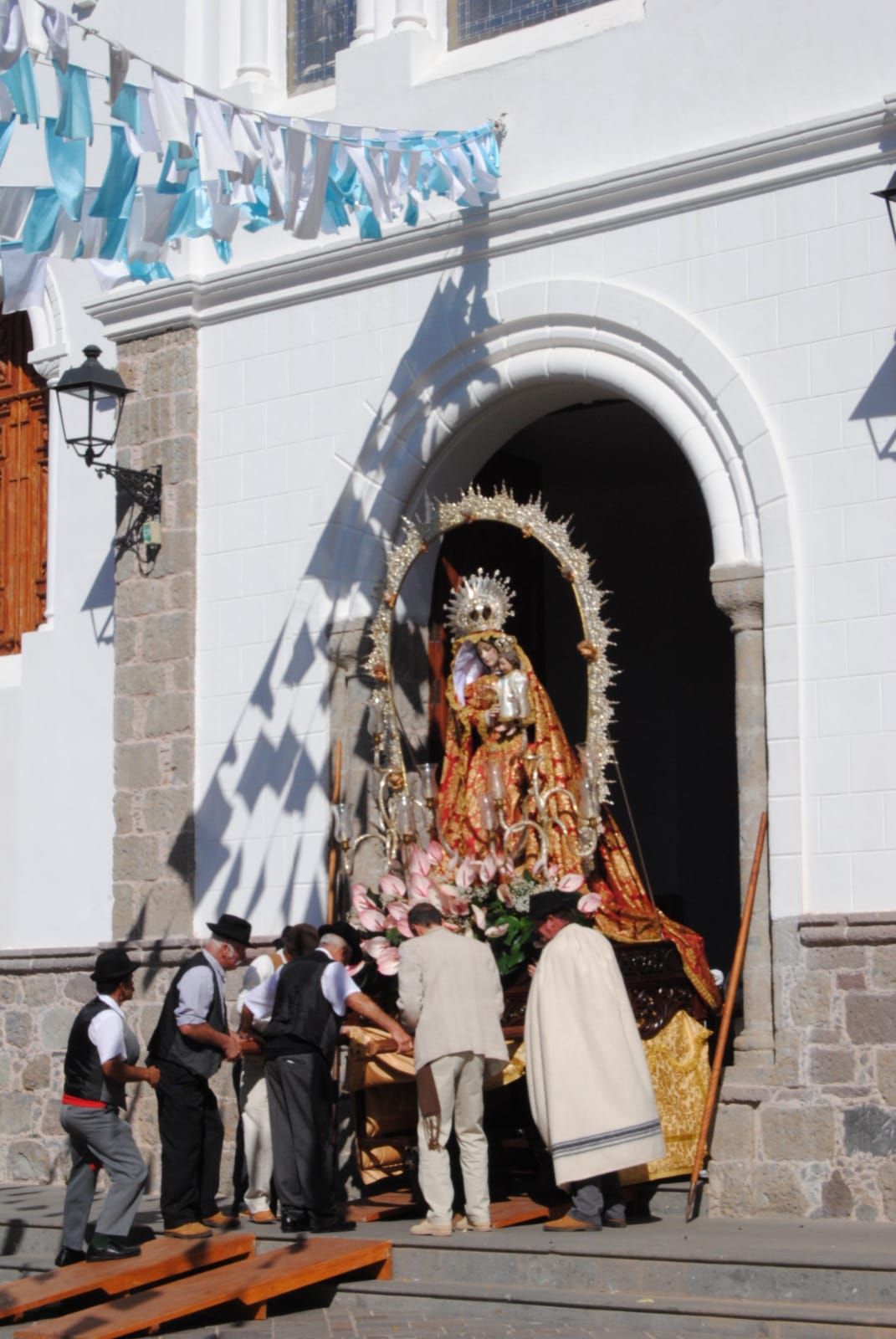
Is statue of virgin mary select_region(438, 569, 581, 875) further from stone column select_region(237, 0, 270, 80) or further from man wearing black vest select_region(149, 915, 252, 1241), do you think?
stone column select_region(237, 0, 270, 80)

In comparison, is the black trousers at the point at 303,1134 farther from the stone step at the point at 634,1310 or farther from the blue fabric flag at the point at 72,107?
the blue fabric flag at the point at 72,107

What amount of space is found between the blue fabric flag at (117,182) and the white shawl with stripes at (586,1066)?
378 centimetres

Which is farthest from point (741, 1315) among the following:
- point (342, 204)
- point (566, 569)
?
point (342, 204)

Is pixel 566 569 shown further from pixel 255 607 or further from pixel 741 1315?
pixel 741 1315

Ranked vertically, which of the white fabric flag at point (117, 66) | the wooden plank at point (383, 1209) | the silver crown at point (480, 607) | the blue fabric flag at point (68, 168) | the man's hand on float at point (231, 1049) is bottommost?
the wooden plank at point (383, 1209)

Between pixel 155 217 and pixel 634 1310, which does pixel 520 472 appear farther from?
pixel 634 1310

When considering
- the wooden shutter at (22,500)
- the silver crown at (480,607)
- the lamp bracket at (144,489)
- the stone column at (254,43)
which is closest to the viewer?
the silver crown at (480,607)

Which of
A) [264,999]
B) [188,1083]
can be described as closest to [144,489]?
[264,999]

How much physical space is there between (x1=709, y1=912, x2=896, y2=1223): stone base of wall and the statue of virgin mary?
1.36m

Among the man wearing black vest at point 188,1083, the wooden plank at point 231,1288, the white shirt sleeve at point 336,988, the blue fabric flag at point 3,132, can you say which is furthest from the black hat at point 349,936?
the blue fabric flag at point 3,132

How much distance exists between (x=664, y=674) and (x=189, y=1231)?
6304 mm

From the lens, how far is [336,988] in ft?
30.8

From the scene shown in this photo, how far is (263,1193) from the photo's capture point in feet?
32.1

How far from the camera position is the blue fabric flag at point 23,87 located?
8.77 meters
